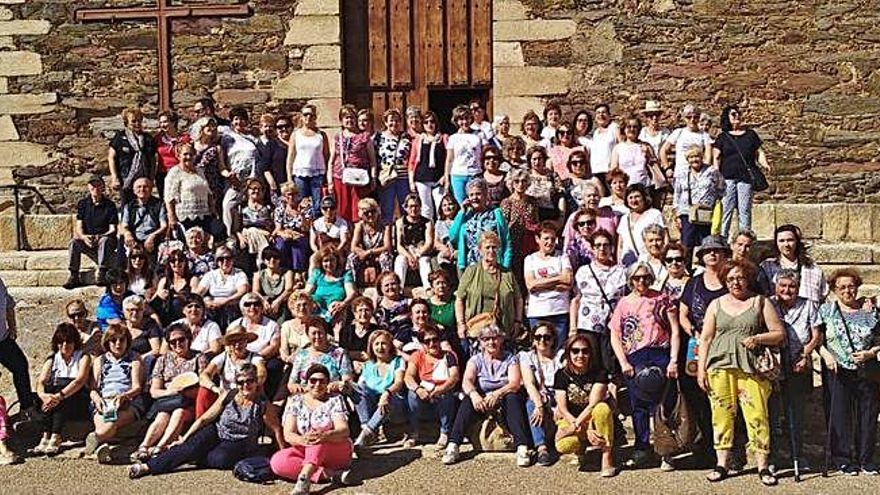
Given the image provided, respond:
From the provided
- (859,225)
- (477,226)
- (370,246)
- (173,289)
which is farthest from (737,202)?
(173,289)

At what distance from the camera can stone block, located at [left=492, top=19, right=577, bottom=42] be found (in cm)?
1062

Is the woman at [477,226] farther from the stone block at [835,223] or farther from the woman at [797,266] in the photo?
the stone block at [835,223]

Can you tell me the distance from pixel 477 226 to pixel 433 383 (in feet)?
4.19

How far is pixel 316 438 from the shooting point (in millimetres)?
6305

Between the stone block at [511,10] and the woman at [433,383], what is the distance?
4.68 metres

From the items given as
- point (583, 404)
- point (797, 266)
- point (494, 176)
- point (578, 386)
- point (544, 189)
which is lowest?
point (583, 404)

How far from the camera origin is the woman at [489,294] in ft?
23.1

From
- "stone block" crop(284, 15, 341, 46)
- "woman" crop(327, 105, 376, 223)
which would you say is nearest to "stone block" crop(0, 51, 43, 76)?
"stone block" crop(284, 15, 341, 46)

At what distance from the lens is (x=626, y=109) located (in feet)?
34.8

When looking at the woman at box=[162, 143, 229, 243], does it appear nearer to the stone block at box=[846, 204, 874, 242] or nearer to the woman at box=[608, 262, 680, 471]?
the woman at box=[608, 262, 680, 471]

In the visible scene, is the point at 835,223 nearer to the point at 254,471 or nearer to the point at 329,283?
the point at 329,283

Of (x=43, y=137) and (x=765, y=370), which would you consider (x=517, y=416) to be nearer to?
(x=765, y=370)

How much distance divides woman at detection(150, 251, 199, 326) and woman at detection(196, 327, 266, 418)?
0.84 m

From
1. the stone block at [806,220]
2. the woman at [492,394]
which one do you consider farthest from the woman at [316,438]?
the stone block at [806,220]
